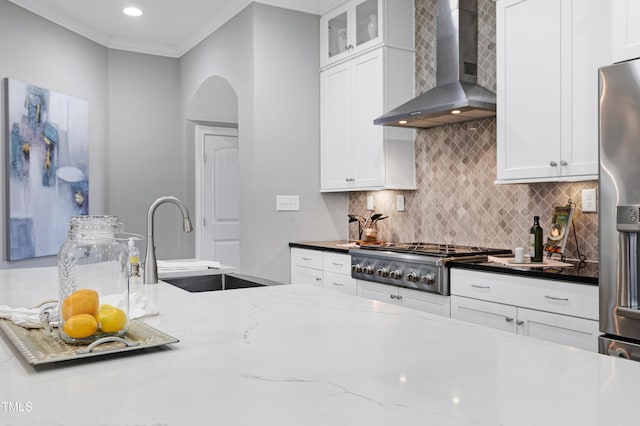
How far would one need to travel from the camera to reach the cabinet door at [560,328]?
92.2 inches

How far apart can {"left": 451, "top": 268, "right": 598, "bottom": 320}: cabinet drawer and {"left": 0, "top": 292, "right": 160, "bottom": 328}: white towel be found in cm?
176

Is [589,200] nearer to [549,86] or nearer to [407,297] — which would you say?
[549,86]

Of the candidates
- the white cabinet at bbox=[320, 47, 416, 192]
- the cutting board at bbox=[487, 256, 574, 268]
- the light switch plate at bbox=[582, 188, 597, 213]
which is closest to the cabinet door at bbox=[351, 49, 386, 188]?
the white cabinet at bbox=[320, 47, 416, 192]

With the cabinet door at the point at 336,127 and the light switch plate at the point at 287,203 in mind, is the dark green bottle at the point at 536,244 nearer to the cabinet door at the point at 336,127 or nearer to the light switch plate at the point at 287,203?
the cabinet door at the point at 336,127

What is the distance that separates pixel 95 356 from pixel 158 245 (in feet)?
15.8

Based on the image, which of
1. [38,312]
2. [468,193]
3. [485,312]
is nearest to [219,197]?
[468,193]

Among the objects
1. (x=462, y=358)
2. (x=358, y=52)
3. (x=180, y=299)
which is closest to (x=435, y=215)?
(x=358, y=52)

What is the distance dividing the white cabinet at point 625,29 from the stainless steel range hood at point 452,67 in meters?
0.99

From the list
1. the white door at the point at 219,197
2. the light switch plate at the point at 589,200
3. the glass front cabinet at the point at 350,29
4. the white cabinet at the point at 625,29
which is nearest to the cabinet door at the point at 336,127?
the glass front cabinet at the point at 350,29

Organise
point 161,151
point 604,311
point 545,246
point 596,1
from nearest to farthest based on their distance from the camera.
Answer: point 604,311, point 596,1, point 545,246, point 161,151

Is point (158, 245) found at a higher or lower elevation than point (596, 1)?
lower

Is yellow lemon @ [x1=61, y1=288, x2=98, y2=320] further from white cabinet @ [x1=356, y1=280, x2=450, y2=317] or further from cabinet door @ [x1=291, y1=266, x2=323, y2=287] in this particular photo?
cabinet door @ [x1=291, y1=266, x2=323, y2=287]

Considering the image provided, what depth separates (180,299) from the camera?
181cm

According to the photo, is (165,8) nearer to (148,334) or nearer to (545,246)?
(545,246)
